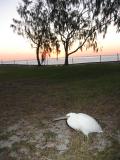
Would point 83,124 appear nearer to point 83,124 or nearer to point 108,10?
point 83,124

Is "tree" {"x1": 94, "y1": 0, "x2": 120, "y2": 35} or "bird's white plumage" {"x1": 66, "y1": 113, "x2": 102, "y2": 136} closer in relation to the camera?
"bird's white plumage" {"x1": 66, "y1": 113, "x2": 102, "y2": 136}

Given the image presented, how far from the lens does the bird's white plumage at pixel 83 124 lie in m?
9.91

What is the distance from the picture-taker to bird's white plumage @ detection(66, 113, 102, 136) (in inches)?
390

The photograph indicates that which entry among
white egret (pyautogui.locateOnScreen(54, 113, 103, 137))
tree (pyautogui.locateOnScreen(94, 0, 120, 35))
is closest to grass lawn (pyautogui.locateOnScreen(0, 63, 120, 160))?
white egret (pyautogui.locateOnScreen(54, 113, 103, 137))

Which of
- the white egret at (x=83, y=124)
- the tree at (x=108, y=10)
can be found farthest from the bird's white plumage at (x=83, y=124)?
the tree at (x=108, y=10)

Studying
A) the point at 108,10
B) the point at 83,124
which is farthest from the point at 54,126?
the point at 108,10

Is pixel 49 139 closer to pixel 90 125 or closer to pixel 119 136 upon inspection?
pixel 90 125

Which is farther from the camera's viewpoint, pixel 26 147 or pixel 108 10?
pixel 108 10

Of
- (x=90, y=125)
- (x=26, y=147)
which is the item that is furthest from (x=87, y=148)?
(x=26, y=147)

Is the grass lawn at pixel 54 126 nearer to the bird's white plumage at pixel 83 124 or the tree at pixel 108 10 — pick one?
the bird's white plumage at pixel 83 124

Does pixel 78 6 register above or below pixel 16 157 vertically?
above

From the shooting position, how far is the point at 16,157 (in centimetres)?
920

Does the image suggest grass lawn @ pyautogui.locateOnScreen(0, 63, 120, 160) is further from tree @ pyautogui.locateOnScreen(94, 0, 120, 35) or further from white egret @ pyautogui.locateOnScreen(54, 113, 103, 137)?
tree @ pyautogui.locateOnScreen(94, 0, 120, 35)

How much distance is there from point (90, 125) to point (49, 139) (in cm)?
121
